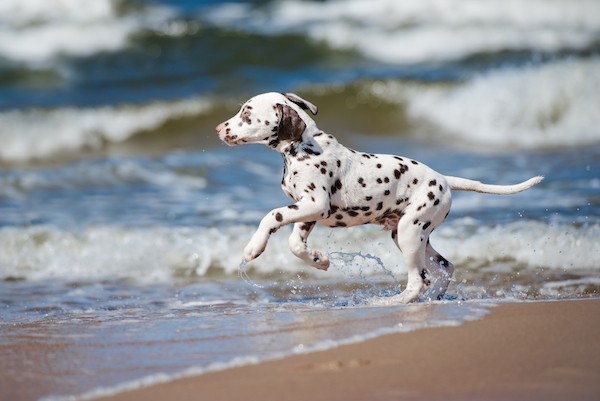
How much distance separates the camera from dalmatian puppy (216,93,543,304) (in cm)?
666

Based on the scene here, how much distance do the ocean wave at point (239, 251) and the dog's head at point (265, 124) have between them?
2.11 metres

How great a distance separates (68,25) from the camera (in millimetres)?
20656

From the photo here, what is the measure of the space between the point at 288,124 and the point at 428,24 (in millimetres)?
13595

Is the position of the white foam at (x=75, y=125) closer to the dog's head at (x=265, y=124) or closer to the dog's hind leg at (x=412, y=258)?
the dog's head at (x=265, y=124)

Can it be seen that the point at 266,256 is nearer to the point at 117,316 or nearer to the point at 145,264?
the point at 145,264

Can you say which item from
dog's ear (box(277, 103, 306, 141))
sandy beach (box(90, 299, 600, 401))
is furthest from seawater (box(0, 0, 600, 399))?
dog's ear (box(277, 103, 306, 141))

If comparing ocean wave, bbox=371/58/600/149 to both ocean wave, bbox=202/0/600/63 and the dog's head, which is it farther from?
the dog's head

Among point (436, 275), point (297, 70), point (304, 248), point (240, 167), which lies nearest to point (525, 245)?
point (436, 275)

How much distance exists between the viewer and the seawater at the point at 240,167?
6.17 meters

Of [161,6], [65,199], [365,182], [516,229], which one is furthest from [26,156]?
[365,182]

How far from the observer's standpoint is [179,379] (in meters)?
4.84

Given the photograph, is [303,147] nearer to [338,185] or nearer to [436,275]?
[338,185]

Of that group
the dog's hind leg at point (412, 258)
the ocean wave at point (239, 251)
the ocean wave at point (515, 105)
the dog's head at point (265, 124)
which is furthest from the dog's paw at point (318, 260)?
the ocean wave at point (515, 105)

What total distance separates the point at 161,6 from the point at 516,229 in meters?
13.7
